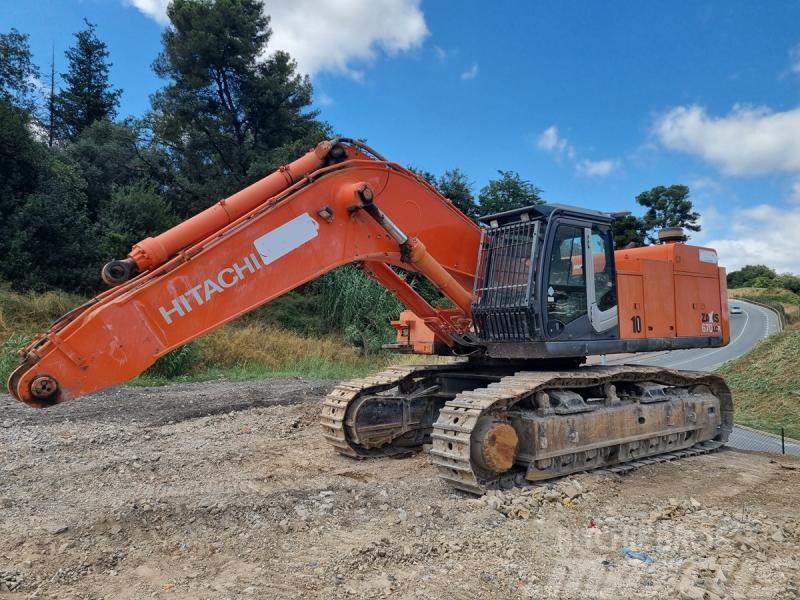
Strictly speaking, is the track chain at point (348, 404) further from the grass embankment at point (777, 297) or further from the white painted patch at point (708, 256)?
the grass embankment at point (777, 297)

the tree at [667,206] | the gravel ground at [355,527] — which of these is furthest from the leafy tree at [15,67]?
the tree at [667,206]

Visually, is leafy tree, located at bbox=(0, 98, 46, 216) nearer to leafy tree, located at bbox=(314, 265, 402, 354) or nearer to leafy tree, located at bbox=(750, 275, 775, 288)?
leafy tree, located at bbox=(314, 265, 402, 354)

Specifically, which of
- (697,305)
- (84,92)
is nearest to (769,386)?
(697,305)

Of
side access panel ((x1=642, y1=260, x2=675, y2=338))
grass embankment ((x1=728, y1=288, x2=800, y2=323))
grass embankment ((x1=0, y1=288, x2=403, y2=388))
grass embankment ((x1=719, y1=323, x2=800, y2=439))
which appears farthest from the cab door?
grass embankment ((x1=728, y1=288, x2=800, y2=323))

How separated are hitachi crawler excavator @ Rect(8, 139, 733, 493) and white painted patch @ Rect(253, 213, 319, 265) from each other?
1 cm

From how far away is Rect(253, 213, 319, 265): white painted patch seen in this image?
5.13 metres

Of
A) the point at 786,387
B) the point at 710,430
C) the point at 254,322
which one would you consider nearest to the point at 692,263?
the point at 710,430

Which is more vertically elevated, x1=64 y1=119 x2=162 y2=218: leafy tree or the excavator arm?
x1=64 y1=119 x2=162 y2=218: leafy tree

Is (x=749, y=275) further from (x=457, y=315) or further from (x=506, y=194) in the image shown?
(x=457, y=315)

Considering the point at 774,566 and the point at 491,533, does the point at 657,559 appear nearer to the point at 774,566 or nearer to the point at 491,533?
the point at 774,566

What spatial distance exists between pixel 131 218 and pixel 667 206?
148 ft

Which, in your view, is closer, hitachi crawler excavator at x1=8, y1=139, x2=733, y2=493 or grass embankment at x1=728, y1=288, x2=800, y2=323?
hitachi crawler excavator at x1=8, y1=139, x2=733, y2=493

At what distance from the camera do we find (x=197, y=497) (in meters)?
5.32

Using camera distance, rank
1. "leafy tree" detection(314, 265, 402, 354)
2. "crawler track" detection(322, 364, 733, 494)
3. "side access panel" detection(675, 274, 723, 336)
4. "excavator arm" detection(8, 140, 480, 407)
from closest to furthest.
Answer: "excavator arm" detection(8, 140, 480, 407) → "crawler track" detection(322, 364, 733, 494) → "side access panel" detection(675, 274, 723, 336) → "leafy tree" detection(314, 265, 402, 354)
